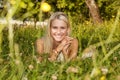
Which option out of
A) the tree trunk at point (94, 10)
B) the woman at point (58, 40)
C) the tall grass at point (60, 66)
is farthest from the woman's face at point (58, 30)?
the tree trunk at point (94, 10)

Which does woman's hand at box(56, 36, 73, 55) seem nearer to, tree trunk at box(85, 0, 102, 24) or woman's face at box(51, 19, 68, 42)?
woman's face at box(51, 19, 68, 42)

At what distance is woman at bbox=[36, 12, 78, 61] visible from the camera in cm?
511

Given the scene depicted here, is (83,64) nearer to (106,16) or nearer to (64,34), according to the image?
(64,34)

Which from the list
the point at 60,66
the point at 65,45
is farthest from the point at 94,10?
the point at 60,66

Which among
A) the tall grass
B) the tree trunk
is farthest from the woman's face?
the tree trunk

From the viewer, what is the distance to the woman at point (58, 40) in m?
5.11

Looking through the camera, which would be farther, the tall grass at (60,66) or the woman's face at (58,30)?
the woman's face at (58,30)

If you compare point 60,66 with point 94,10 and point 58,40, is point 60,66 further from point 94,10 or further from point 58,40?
point 94,10

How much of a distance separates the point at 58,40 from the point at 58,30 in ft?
0.40

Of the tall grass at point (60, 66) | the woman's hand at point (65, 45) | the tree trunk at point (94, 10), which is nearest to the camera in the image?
the tall grass at point (60, 66)

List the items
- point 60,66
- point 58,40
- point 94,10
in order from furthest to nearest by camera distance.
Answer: point 94,10, point 58,40, point 60,66

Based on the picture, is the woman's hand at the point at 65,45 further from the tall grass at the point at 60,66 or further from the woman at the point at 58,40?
the tall grass at the point at 60,66

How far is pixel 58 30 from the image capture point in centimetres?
516

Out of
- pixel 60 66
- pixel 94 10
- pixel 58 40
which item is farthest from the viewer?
pixel 94 10
